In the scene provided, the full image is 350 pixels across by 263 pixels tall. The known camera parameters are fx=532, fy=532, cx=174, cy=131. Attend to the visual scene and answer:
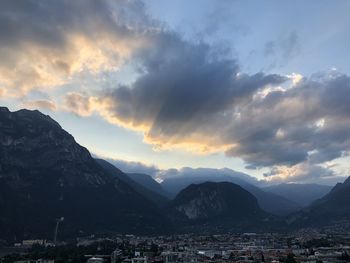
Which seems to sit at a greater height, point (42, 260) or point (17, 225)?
point (17, 225)

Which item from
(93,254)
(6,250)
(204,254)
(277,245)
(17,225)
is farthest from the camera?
(17,225)

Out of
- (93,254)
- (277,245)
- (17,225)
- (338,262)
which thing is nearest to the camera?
(338,262)

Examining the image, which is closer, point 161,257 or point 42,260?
point 42,260

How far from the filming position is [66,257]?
117750 mm

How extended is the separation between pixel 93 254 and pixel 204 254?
29658 mm

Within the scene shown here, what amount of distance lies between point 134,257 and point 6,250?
50.0m

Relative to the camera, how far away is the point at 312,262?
111 meters

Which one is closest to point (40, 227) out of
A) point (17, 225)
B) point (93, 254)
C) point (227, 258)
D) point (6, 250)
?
point (17, 225)

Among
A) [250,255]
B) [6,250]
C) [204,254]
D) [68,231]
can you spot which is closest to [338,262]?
[250,255]

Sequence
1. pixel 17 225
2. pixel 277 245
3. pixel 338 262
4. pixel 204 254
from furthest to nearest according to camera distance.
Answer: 1. pixel 17 225
2. pixel 277 245
3. pixel 204 254
4. pixel 338 262

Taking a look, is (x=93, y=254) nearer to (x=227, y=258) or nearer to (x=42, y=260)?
(x=42, y=260)

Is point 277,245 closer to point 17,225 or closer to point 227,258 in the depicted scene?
point 227,258

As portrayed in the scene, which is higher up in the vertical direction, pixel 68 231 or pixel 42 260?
pixel 68 231

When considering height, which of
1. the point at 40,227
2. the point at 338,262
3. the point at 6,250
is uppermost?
the point at 40,227
